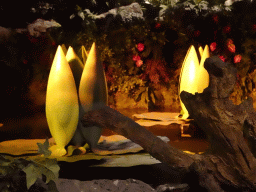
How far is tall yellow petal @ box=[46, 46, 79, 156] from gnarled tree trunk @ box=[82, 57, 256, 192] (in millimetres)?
221

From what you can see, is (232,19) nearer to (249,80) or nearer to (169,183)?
(249,80)

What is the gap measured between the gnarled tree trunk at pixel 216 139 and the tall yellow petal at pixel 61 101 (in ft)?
0.72

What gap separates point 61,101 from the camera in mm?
1321

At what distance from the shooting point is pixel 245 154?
1119 mm

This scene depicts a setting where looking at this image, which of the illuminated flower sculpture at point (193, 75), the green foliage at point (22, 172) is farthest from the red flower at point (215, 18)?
the green foliage at point (22, 172)

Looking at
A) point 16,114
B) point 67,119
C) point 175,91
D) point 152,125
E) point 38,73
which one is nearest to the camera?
point 67,119

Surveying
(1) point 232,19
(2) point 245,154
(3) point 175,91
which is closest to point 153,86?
(3) point 175,91

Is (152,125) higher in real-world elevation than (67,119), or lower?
lower

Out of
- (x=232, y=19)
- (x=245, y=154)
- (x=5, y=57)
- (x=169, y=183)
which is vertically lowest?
(x=169, y=183)

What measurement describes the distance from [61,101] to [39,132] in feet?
2.23

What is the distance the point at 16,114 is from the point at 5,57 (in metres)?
1.20

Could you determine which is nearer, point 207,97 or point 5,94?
point 207,97

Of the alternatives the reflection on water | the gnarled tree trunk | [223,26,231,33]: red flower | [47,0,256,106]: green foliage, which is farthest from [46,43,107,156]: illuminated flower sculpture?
[223,26,231,33]: red flower

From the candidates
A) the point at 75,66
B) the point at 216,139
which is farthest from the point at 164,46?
the point at 216,139
